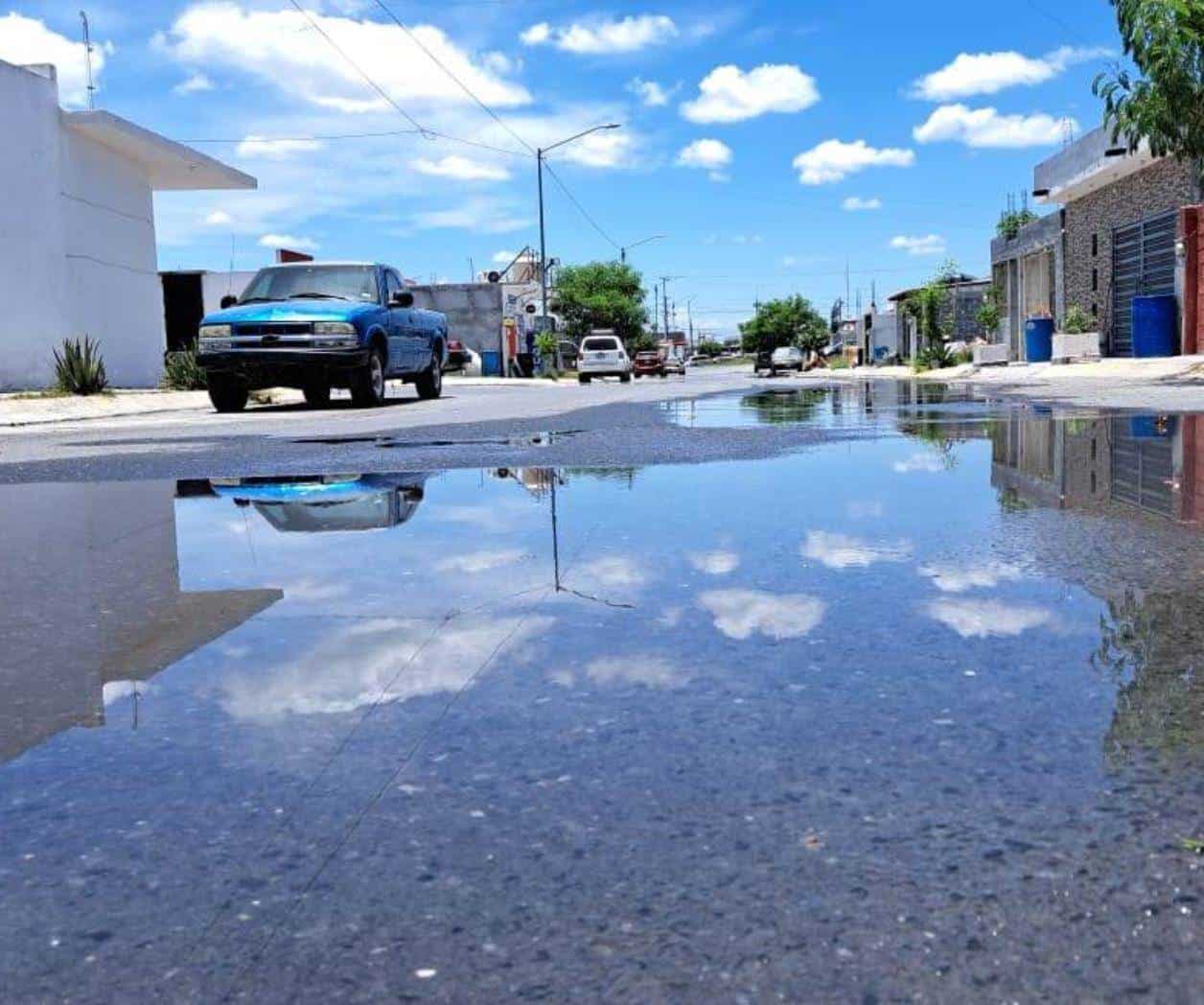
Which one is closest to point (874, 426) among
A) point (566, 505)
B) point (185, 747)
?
point (566, 505)

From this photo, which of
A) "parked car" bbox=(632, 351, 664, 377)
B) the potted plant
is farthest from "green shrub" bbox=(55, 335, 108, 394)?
"parked car" bbox=(632, 351, 664, 377)

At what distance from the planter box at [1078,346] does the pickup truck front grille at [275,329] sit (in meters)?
20.4

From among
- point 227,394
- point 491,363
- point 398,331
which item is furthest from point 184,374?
point 491,363

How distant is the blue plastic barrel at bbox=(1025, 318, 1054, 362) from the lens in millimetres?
34344

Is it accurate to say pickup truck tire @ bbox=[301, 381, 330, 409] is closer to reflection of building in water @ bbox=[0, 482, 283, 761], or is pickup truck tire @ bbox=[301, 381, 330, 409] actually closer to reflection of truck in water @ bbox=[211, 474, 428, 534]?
reflection of truck in water @ bbox=[211, 474, 428, 534]

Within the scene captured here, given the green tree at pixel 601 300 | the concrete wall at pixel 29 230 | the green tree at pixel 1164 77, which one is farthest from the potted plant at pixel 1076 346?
the green tree at pixel 601 300

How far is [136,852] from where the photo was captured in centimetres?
235

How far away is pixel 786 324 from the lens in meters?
134

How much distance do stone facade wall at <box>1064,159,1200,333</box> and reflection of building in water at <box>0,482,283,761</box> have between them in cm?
2702

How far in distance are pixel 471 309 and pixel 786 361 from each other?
17022mm

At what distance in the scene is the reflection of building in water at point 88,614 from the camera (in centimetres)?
338

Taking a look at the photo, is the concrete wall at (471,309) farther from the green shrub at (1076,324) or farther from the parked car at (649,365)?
the green shrub at (1076,324)

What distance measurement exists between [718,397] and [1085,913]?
20707 mm

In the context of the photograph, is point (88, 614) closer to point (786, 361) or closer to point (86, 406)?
point (86, 406)
